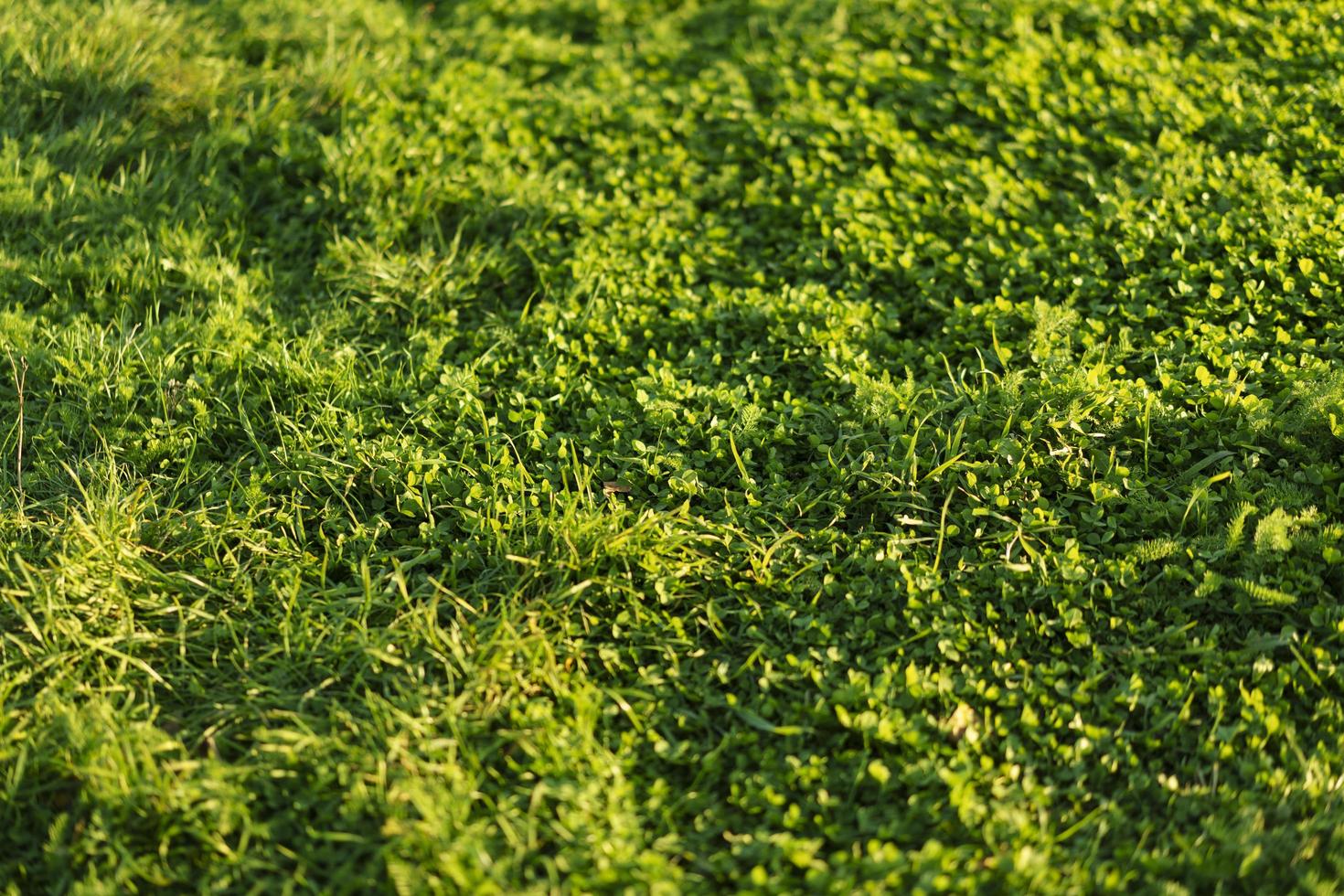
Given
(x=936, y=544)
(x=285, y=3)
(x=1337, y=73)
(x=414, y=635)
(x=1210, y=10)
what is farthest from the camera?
(x=285, y=3)

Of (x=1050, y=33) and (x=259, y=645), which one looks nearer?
(x=259, y=645)

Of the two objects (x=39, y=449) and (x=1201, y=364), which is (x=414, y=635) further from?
(x=1201, y=364)

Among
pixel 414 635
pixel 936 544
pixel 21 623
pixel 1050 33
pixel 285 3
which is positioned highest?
pixel 1050 33

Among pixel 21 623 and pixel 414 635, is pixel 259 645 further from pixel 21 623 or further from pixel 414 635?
pixel 21 623

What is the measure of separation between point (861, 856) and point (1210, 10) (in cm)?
428

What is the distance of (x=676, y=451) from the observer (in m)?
3.66

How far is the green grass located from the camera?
9.08ft

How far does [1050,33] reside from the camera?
17.1ft

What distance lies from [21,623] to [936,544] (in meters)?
2.59

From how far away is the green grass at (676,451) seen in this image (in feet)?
9.08

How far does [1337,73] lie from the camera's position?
474 cm

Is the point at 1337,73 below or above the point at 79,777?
above

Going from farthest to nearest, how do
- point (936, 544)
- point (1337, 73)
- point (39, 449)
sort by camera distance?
point (1337, 73)
point (39, 449)
point (936, 544)

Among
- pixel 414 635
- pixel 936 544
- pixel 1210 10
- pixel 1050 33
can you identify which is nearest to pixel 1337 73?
pixel 1210 10
